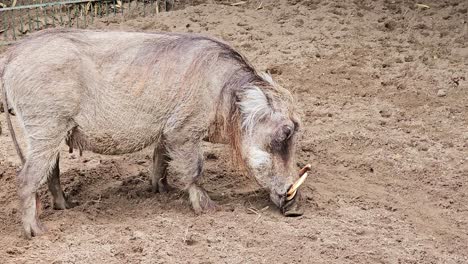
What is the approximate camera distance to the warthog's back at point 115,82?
4.41 metres

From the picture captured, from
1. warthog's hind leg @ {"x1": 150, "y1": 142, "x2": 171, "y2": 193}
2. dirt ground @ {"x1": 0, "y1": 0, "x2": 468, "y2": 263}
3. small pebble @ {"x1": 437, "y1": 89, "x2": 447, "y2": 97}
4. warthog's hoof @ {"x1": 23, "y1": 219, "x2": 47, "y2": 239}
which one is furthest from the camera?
small pebble @ {"x1": 437, "y1": 89, "x2": 447, "y2": 97}

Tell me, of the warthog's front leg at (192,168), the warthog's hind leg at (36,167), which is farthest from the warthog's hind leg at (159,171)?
the warthog's hind leg at (36,167)

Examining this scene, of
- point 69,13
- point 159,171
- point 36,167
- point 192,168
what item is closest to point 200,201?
point 192,168

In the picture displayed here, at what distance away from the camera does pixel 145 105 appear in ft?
15.2

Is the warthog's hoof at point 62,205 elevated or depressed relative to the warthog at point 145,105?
depressed

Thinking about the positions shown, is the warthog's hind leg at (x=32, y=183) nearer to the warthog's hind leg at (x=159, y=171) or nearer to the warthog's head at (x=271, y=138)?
the warthog's hind leg at (x=159, y=171)

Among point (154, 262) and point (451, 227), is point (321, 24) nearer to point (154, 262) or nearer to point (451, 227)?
point (451, 227)

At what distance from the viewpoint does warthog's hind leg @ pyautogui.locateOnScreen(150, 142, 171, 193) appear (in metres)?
5.01

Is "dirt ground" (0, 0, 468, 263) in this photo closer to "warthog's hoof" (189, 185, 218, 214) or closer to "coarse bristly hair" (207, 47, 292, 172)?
"warthog's hoof" (189, 185, 218, 214)

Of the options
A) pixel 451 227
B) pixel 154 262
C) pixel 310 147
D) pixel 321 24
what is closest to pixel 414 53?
pixel 321 24

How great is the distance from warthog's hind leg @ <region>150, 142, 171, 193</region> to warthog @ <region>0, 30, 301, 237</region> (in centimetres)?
14

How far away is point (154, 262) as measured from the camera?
160 inches

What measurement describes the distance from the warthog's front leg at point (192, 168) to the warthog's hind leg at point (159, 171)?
249mm

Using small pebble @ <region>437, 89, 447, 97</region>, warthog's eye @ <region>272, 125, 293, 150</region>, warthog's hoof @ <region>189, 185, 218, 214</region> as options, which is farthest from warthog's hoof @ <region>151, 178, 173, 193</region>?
small pebble @ <region>437, 89, 447, 97</region>
